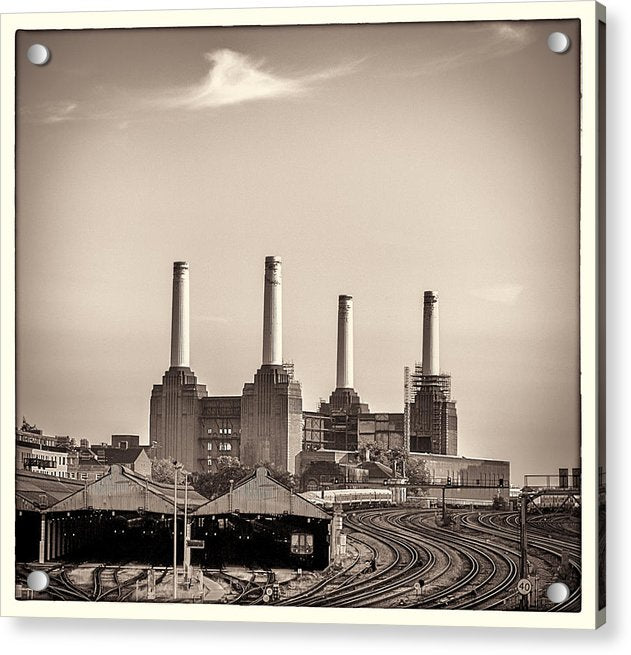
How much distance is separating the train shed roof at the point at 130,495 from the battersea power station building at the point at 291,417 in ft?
0.23

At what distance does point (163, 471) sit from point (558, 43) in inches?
47.0

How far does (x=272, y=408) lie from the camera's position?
2.72 meters

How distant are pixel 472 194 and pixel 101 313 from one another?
82 centimetres

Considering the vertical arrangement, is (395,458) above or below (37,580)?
above

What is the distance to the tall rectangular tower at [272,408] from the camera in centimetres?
272

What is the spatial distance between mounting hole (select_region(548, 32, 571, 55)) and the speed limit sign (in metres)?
1.06

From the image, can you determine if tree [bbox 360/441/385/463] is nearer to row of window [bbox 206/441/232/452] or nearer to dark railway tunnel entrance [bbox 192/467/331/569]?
dark railway tunnel entrance [bbox 192/467/331/569]

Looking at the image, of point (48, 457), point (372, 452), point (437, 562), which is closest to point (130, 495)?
point (48, 457)

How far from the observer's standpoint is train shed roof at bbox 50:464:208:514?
2.75 metres

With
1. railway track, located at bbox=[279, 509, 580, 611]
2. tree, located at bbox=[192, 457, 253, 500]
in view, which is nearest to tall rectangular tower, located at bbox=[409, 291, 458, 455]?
railway track, located at bbox=[279, 509, 580, 611]

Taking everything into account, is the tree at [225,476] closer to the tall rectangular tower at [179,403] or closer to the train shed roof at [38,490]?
the tall rectangular tower at [179,403]

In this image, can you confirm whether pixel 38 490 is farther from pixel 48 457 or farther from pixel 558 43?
pixel 558 43

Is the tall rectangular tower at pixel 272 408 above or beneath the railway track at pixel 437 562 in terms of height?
above

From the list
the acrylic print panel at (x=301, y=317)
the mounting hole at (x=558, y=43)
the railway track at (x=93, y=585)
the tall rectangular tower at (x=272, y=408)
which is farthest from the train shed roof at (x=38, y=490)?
the mounting hole at (x=558, y=43)
